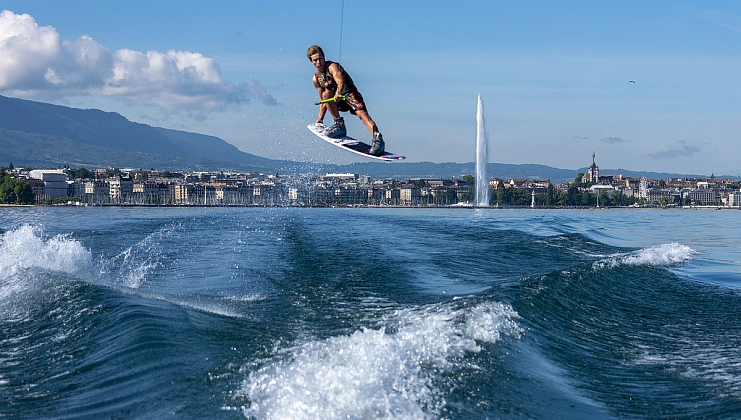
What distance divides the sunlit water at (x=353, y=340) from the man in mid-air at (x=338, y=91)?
294 centimetres

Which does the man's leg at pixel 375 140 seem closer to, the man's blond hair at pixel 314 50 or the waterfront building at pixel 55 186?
the man's blond hair at pixel 314 50

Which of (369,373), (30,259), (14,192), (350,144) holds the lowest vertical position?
(369,373)

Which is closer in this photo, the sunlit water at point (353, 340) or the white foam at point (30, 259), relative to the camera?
the sunlit water at point (353, 340)

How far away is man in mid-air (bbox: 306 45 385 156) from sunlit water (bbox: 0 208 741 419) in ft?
9.66

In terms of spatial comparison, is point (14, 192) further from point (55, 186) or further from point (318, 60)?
point (318, 60)

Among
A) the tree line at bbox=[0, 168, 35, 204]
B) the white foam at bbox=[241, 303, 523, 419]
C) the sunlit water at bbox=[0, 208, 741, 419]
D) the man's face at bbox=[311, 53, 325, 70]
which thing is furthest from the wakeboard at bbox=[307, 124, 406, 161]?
the tree line at bbox=[0, 168, 35, 204]

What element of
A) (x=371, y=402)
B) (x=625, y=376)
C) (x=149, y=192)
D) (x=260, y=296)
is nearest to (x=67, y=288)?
(x=260, y=296)

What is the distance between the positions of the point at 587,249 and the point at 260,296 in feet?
48.2

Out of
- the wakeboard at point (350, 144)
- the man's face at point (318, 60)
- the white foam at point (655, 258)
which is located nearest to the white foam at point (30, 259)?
the wakeboard at point (350, 144)

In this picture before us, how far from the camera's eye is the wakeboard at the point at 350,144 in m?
11.8

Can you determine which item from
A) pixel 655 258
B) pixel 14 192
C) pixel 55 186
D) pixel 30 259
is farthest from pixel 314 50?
pixel 55 186

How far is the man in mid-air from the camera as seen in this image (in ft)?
35.7

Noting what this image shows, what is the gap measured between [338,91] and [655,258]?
11905mm

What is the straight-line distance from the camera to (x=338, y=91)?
10.9 m
